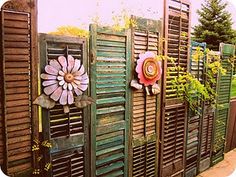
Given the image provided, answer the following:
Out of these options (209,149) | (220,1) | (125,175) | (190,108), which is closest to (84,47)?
(125,175)

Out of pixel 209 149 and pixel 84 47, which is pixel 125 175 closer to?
pixel 84 47

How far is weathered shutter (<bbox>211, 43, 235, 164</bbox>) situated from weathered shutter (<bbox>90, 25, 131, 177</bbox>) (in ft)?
8.18

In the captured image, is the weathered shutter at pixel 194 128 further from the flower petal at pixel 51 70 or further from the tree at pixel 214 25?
the tree at pixel 214 25

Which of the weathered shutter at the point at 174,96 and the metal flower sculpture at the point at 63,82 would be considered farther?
the weathered shutter at the point at 174,96

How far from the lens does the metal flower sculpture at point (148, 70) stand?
2.93m

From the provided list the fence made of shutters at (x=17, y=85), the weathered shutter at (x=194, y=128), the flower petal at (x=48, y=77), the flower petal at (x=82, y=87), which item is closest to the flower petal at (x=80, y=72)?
the flower petal at (x=82, y=87)

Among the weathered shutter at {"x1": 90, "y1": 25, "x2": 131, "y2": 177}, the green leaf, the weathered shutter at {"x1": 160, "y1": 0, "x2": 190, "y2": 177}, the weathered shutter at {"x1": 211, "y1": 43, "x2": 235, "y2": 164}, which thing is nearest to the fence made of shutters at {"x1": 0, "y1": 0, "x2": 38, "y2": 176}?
the green leaf

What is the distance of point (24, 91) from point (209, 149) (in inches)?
152

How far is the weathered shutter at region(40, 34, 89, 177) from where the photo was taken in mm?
2191

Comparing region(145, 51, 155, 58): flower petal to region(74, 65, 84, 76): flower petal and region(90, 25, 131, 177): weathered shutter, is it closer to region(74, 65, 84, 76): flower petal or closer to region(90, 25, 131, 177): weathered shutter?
region(90, 25, 131, 177): weathered shutter

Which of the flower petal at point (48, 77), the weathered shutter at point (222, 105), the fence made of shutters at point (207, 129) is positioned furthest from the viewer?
the weathered shutter at point (222, 105)

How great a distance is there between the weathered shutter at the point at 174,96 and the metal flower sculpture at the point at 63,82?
1.44 meters

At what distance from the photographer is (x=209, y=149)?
4676mm

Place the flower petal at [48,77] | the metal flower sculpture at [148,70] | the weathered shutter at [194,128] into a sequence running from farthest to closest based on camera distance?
the weathered shutter at [194,128] → the metal flower sculpture at [148,70] → the flower petal at [48,77]
